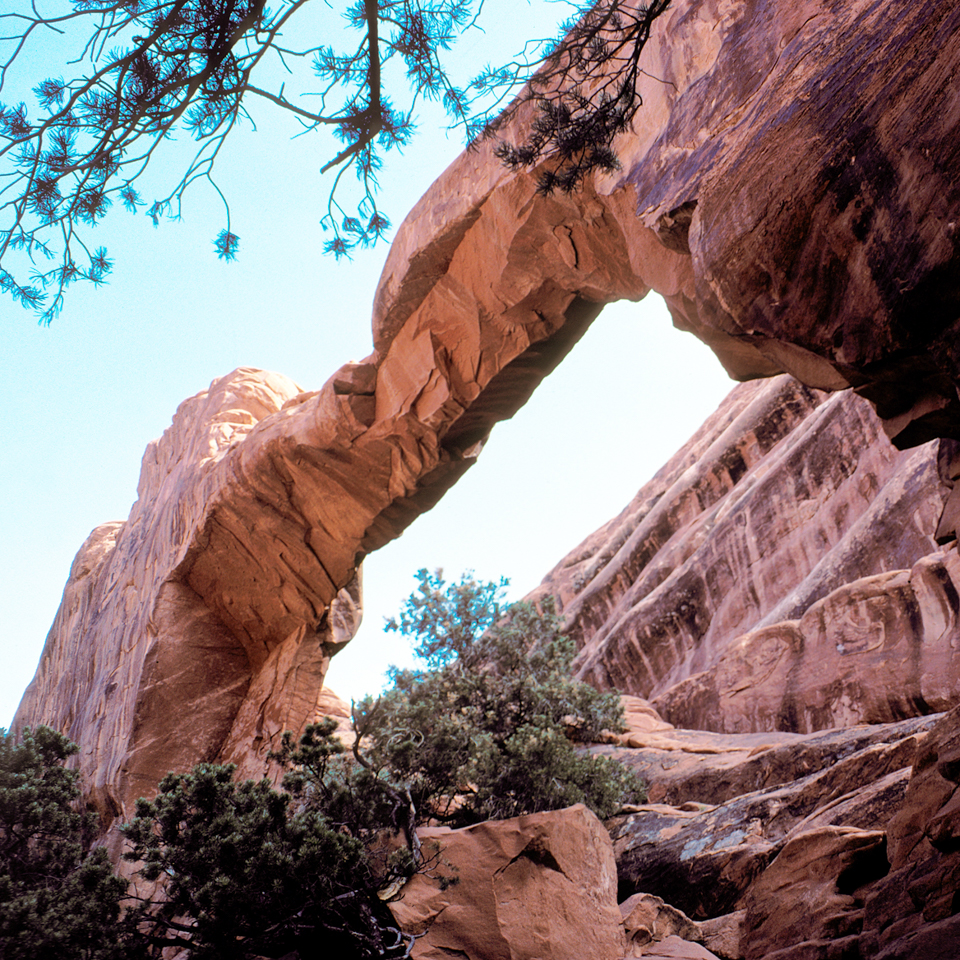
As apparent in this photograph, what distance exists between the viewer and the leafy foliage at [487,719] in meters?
9.57

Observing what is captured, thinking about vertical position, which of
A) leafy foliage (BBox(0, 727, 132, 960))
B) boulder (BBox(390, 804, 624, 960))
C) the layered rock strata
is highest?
leafy foliage (BBox(0, 727, 132, 960))

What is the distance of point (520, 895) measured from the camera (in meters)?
6.80

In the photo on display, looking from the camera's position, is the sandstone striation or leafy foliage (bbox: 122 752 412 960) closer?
the sandstone striation

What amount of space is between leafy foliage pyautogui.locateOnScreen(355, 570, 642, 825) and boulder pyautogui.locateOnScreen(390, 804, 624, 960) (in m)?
1.62

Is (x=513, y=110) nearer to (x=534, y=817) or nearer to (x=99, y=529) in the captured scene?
(x=534, y=817)

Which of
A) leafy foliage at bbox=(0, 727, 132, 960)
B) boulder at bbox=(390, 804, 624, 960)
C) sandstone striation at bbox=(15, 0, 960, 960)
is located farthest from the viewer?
leafy foliage at bbox=(0, 727, 132, 960)

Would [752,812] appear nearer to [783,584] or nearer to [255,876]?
[255,876]

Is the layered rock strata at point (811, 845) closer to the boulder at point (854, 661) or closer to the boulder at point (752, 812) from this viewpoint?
the boulder at point (752, 812)

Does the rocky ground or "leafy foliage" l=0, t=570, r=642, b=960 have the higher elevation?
"leafy foliage" l=0, t=570, r=642, b=960

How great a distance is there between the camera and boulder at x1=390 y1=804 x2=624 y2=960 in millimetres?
6508

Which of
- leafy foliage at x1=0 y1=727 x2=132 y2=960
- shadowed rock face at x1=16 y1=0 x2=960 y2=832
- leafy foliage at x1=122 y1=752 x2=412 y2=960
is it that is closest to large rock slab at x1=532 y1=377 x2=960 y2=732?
shadowed rock face at x1=16 y1=0 x2=960 y2=832

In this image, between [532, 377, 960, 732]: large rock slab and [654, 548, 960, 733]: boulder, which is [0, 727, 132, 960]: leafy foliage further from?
[654, 548, 960, 733]: boulder

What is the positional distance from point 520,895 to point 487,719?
471cm

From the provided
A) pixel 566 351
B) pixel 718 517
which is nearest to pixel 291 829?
pixel 566 351
